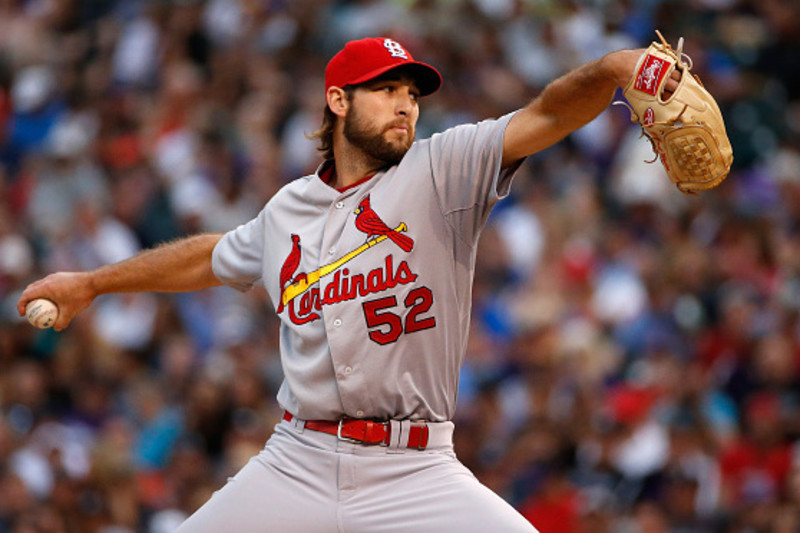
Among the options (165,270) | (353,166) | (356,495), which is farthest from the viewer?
(165,270)

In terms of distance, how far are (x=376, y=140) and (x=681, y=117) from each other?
1075 millimetres

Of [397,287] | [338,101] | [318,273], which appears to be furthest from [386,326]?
[338,101]

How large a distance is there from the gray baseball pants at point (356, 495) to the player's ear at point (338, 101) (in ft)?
3.52

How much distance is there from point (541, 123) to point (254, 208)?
19.8ft

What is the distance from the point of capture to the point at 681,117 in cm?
330

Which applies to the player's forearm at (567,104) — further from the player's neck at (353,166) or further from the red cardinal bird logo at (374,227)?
the player's neck at (353,166)

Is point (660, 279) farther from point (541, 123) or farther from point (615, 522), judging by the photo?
point (541, 123)

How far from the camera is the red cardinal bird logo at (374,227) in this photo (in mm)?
3775

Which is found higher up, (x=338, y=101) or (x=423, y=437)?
(x=338, y=101)

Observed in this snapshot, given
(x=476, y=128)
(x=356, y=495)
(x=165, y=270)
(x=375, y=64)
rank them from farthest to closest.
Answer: (x=165, y=270) → (x=375, y=64) → (x=476, y=128) → (x=356, y=495)

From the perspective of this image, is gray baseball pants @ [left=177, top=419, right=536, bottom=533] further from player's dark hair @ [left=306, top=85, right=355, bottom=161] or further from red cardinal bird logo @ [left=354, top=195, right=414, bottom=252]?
player's dark hair @ [left=306, top=85, right=355, bottom=161]

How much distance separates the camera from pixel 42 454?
8266 millimetres

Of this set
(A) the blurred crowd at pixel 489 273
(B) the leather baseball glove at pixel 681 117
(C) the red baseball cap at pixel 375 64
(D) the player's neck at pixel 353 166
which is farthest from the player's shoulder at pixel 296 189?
(A) the blurred crowd at pixel 489 273

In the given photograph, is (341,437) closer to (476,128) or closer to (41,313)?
(476,128)
